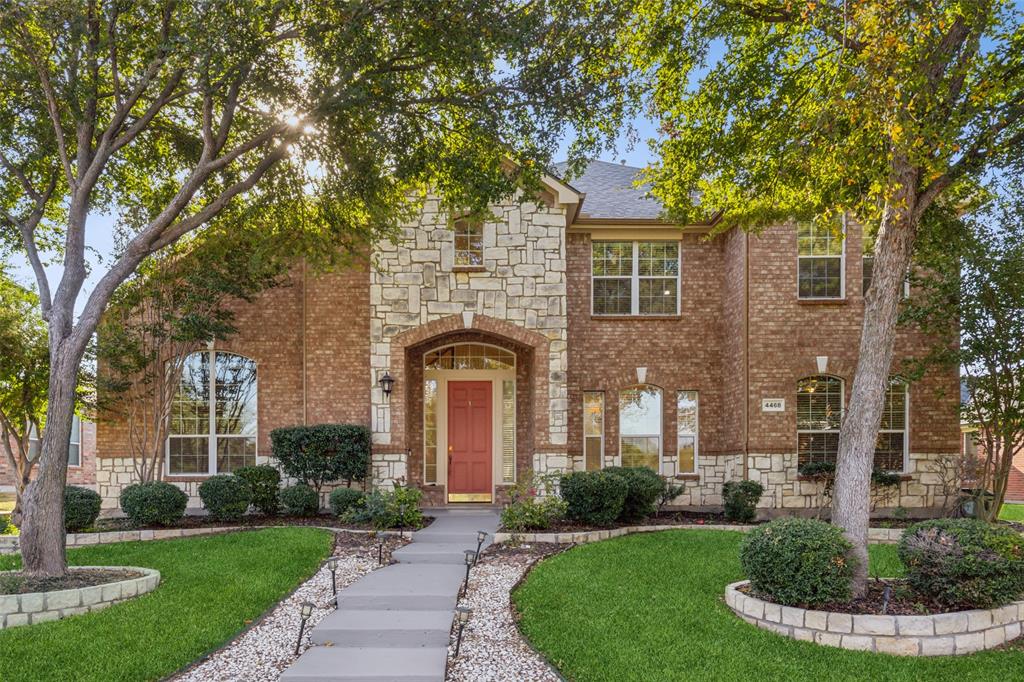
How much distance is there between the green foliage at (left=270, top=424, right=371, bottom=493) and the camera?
39.8 feet

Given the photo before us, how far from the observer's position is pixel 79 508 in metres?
10.3

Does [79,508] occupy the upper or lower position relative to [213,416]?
lower

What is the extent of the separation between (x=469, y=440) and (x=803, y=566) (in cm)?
826

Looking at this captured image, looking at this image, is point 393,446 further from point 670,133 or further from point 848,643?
point 848,643

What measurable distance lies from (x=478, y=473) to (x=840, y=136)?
348 inches

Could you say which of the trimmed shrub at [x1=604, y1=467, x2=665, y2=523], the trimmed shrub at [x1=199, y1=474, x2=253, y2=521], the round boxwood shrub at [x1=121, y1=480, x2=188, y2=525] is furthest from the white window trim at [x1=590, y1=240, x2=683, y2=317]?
the round boxwood shrub at [x1=121, y1=480, x2=188, y2=525]

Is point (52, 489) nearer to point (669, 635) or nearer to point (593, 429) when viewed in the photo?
point (669, 635)

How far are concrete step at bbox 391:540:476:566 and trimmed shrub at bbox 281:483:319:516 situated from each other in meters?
3.00

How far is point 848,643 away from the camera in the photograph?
596 cm

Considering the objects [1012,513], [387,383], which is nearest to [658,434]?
[387,383]

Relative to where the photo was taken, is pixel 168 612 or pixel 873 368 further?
pixel 873 368

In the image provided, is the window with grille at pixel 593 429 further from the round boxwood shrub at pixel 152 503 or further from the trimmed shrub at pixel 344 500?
the round boxwood shrub at pixel 152 503

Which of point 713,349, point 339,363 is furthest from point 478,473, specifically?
point 713,349

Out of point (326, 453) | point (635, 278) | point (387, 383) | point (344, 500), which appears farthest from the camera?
point (635, 278)
